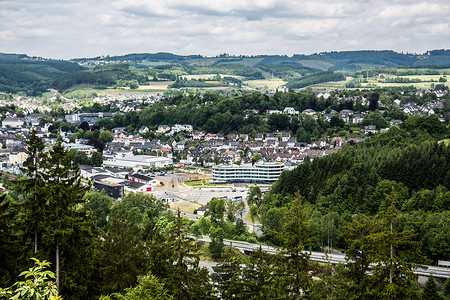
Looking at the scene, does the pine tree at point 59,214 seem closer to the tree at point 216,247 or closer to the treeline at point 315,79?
the tree at point 216,247

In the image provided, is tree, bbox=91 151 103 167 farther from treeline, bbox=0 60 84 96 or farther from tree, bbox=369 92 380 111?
treeline, bbox=0 60 84 96

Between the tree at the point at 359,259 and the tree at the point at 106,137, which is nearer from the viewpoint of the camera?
the tree at the point at 359,259

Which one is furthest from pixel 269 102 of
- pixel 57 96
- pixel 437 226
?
pixel 57 96

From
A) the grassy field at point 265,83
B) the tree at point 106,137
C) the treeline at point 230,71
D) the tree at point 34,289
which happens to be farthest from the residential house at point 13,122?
the treeline at point 230,71

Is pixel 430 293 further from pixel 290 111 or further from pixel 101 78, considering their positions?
pixel 101 78

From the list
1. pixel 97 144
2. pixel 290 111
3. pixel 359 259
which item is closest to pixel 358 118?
pixel 290 111

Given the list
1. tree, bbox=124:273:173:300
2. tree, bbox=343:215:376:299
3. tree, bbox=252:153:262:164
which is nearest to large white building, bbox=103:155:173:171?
tree, bbox=252:153:262:164

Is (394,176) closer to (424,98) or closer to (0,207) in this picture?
(0,207)
